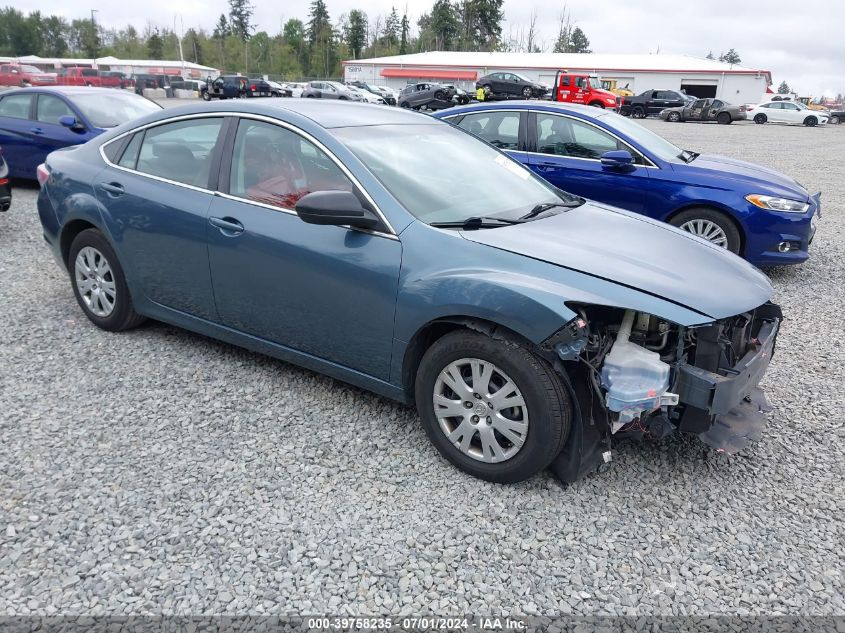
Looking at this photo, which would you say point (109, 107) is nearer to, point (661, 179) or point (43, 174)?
point (43, 174)

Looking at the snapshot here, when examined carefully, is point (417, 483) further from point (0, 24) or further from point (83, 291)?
point (0, 24)

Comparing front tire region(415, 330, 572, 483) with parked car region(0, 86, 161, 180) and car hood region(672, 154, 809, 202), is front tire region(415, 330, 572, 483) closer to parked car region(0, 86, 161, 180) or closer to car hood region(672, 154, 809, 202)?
car hood region(672, 154, 809, 202)

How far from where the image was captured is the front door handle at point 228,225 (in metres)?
3.63

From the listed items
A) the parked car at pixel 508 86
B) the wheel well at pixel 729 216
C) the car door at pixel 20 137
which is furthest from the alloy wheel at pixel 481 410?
the parked car at pixel 508 86

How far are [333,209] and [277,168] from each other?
74 centimetres

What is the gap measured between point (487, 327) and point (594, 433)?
0.66m

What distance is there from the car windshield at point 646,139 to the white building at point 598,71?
51758mm

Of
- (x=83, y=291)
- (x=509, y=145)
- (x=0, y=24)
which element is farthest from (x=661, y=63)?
(x=0, y=24)

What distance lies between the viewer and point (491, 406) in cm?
295

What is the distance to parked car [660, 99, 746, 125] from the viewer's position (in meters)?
33.9

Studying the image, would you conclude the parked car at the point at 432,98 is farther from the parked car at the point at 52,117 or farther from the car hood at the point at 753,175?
the car hood at the point at 753,175

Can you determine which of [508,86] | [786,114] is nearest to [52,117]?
[508,86]

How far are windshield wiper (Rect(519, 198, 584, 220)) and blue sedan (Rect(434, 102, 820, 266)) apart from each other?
2724 millimetres

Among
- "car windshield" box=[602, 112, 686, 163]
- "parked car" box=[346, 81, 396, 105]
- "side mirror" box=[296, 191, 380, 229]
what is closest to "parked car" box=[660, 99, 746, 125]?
"parked car" box=[346, 81, 396, 105]
